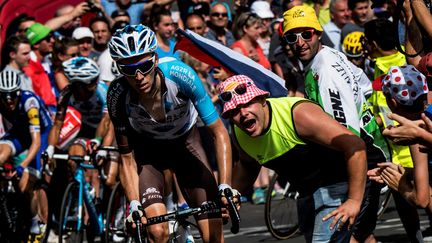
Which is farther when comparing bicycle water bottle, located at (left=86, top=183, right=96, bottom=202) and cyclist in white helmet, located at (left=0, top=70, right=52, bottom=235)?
cyclist in white helmet, located at (left=0, top=70, right=52, bottom=235)

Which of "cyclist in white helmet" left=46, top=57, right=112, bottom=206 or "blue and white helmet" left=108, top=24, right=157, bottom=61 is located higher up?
"blue and white helmet" left=108, top=24, right=157, bottom=61

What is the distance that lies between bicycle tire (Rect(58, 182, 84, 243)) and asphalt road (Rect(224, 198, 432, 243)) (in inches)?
64.9

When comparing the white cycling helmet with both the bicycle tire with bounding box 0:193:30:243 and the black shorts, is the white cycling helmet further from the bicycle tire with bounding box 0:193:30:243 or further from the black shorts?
the black shorts

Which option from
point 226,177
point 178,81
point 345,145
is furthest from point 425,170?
point 178,81

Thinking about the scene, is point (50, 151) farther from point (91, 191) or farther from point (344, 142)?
point (344, 142)

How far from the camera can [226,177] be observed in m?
8.25

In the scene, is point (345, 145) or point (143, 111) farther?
point (143, 111)

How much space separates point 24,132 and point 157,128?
464 centimetres

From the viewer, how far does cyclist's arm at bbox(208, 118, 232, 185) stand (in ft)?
27.1

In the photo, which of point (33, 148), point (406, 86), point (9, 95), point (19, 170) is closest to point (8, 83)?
point (9, 95)

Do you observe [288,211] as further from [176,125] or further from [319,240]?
[319,240]

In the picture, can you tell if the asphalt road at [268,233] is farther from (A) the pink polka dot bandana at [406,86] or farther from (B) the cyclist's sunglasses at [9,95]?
(A) the pink polka dot bandana at [406,86]

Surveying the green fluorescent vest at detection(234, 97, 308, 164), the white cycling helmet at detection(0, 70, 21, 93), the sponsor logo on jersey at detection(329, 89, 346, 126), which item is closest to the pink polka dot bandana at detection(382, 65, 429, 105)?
the sponsor logo on jersey at detection(329, 89, 346, 126)

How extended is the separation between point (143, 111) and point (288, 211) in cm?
455
